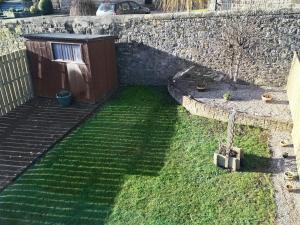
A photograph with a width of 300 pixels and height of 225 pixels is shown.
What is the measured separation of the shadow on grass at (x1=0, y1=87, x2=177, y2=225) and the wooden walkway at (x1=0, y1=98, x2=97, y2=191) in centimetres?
34

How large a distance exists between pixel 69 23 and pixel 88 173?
7130 millimetres

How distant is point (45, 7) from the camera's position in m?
23.1

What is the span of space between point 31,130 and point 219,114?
5.73m

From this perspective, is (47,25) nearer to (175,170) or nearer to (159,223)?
(175,170)

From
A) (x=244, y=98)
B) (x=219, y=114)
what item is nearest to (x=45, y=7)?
(x=244, y=98)

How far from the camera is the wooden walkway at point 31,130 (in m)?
8.16

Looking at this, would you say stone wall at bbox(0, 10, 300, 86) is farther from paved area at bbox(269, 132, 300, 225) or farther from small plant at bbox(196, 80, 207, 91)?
paved area at bbox(269, 132, 300, 225)

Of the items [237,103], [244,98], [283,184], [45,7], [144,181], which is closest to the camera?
[283,184]

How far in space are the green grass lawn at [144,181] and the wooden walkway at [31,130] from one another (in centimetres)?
35

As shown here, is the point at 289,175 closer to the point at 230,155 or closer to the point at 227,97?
the point at 230,155

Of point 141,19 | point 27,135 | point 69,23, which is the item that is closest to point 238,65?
point 141,19

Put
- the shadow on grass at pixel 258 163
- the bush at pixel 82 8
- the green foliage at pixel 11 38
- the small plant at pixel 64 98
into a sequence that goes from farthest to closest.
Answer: the bush at pixel 82 8
the green foliage at pixel 11 38
the small plant at pixel 64 98
the shadow on grass at pixel 258 163

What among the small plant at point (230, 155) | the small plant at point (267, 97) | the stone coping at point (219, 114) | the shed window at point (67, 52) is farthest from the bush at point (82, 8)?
the small plant at point (230, 155)

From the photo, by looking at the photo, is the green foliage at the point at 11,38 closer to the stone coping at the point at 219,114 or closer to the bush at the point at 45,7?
the stone coping at the point at 219,114
